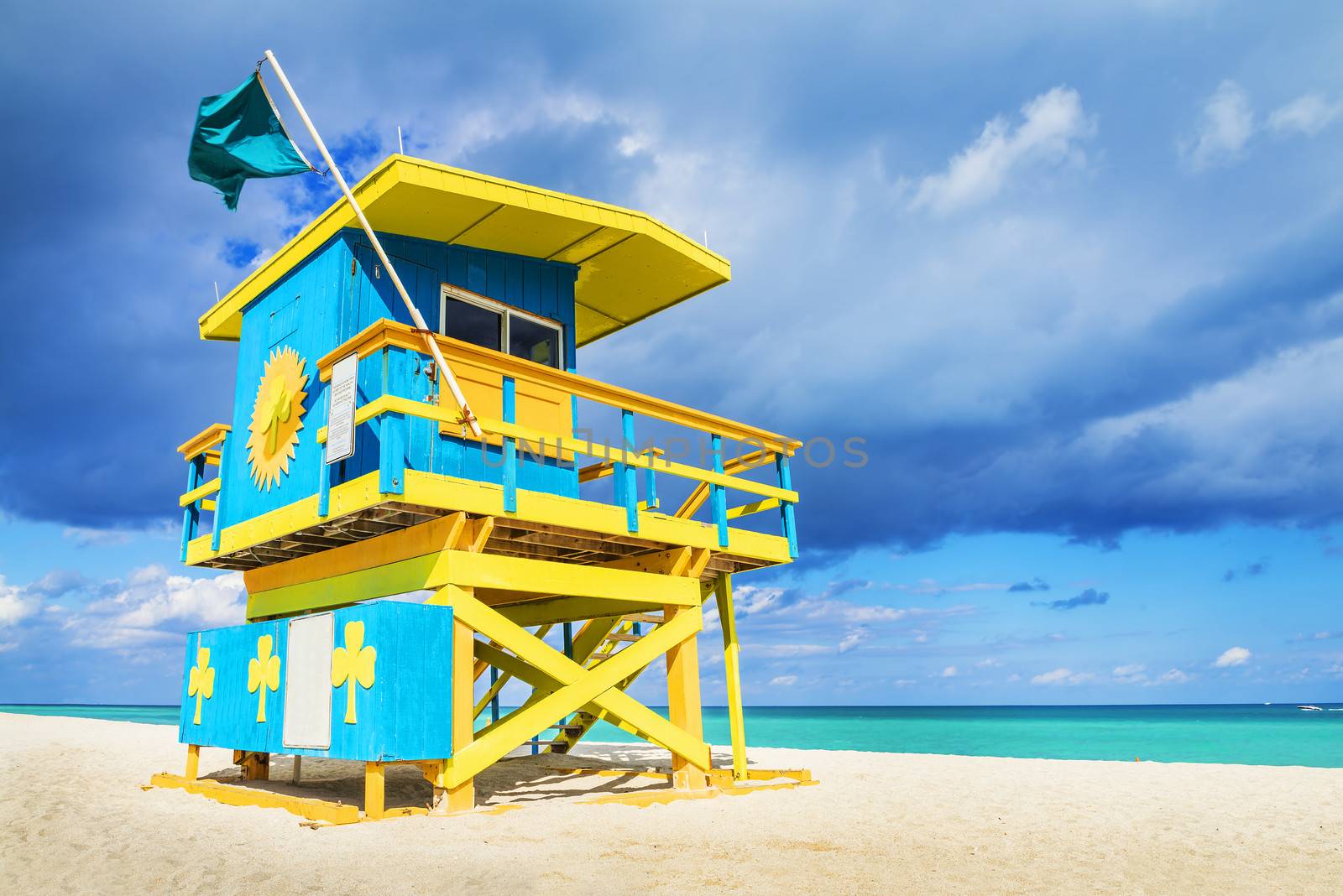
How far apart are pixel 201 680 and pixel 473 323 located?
5177 mm

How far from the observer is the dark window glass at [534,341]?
1059cm

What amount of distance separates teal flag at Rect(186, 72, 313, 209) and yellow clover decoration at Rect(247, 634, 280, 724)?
4.77 m

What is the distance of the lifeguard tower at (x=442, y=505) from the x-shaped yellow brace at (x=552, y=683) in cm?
2

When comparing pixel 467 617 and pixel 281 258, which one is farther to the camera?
pixel 281 258

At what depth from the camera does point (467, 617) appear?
7.67m

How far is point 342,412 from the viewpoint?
7.72 meters

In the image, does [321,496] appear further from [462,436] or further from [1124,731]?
[1124,731]

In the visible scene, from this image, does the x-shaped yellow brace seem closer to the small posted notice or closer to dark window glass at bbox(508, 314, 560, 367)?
the small posted notice

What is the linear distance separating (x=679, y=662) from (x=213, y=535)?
5.53 metres

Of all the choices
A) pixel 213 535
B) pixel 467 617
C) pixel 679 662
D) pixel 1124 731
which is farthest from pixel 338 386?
pixel 1124 731

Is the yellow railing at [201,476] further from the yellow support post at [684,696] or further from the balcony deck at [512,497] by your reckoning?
the yellow support post at [684,696]

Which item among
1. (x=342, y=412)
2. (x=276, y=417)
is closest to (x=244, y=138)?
(x=276, y=417)

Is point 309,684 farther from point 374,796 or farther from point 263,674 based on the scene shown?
point 374,796

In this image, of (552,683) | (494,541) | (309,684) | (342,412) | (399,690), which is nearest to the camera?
(399,690)
